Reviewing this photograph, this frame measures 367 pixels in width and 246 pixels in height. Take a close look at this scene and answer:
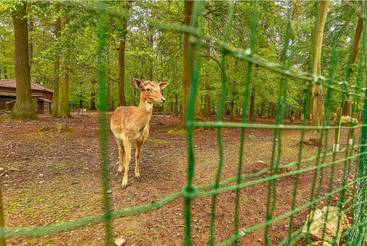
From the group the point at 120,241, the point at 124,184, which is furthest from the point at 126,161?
the point at 120,241

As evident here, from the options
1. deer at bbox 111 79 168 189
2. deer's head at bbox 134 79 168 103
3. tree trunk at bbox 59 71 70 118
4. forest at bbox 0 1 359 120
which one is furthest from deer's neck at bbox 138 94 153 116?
tree trunk at bbox 59 71 70 118

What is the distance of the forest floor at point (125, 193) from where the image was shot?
3461 millimetres

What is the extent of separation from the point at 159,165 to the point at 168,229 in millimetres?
2901

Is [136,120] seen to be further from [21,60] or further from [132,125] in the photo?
[21,60]

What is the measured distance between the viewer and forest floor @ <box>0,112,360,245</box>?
3.46 m

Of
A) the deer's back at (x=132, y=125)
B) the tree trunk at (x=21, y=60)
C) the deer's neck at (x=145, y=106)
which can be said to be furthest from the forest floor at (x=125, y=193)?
the tree trunk at (x=21, y=60)

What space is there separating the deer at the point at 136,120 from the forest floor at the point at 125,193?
16.7 inches

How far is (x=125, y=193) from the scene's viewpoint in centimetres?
454

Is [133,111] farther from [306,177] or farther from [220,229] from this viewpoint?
[306,177]

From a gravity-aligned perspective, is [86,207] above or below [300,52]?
below

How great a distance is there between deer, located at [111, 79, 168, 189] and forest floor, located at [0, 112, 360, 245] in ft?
1.39

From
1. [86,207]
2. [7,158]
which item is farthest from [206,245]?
[7,158]

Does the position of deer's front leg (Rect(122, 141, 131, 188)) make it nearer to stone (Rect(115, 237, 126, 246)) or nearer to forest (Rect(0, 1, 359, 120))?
stone (Rect(115, 237, 126, 246))

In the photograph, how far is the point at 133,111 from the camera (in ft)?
17.4
